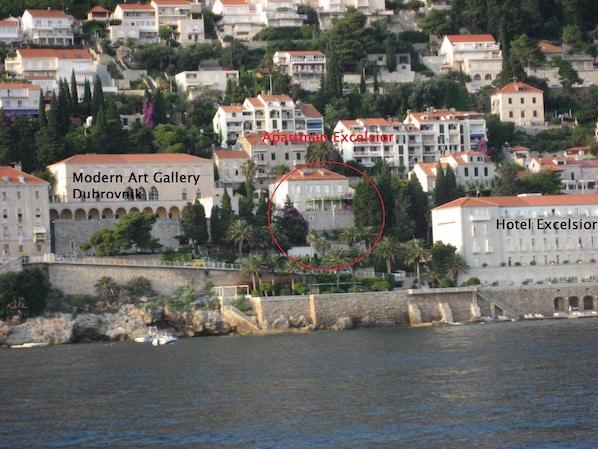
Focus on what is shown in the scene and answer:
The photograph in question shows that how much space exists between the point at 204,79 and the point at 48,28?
1573 centimetres

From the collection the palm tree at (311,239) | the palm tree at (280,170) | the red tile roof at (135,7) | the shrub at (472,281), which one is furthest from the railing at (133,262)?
the red tile roof at (135,7)

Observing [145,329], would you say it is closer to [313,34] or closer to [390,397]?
[390,397]

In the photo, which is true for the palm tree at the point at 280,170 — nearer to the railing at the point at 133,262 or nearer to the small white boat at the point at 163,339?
the railing at the point at 133,262

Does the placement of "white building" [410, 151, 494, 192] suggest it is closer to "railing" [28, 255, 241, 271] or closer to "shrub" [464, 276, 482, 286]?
"shrub" [464, 276, 482, 286]

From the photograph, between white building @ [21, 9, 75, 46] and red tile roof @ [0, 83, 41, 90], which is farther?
white building @ [21, 9, 75, 46]

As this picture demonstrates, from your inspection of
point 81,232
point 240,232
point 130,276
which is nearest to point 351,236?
point 240,232

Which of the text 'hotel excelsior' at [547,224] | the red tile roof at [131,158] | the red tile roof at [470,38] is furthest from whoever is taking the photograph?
the red tile roof at [470,38]

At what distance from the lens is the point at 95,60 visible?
398 ft

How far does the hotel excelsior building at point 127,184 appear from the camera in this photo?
94688 millimetres

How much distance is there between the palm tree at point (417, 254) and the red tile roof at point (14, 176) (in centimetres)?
2275

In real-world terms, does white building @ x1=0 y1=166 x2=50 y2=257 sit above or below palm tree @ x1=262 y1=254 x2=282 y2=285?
above

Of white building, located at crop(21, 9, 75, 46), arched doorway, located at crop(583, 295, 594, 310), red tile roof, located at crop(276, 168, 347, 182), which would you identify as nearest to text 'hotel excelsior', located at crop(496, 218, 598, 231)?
arched doorway, located at crop(583, 295, 594, 310)

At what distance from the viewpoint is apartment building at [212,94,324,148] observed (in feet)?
367

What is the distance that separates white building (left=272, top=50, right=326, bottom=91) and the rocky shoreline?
142ft
